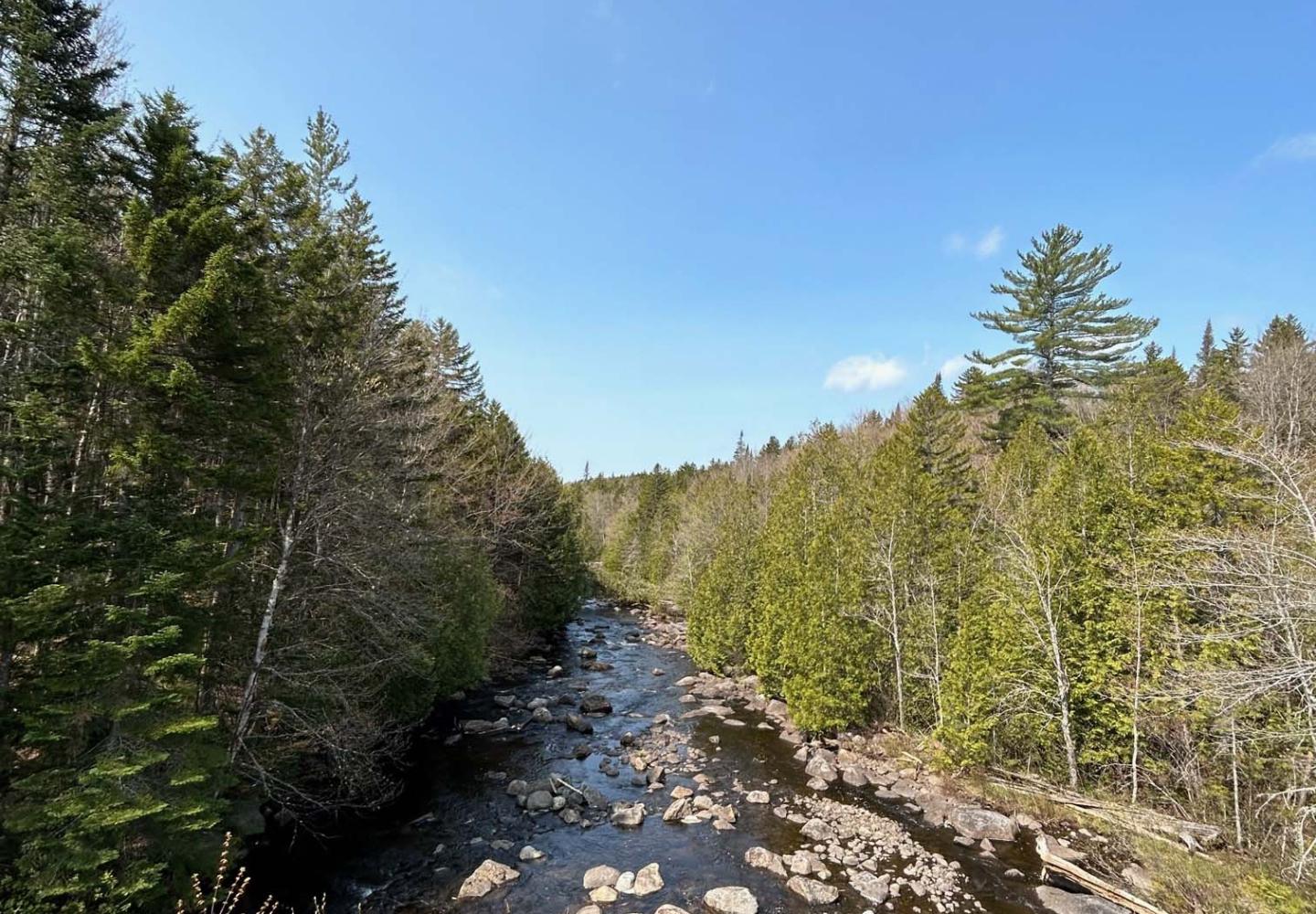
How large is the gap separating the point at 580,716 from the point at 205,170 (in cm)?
2077

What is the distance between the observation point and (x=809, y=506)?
3016 centimetres

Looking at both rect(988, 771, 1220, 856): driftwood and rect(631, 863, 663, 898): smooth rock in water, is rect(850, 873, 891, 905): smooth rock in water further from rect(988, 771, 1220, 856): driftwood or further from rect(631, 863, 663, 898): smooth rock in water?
rect(988, 771, 1220, 856): driftwood

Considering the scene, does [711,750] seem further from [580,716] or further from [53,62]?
[53,62]

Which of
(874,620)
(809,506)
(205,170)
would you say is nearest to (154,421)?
(205,170)

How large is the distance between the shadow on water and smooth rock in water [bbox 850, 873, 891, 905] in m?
0.24

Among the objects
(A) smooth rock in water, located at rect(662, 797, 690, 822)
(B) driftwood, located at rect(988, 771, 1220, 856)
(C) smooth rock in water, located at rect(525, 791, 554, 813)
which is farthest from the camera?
(C) smooth rock in water, located at rect(525, 791, 554, 813)

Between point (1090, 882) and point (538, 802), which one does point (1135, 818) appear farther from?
point (538, 802)

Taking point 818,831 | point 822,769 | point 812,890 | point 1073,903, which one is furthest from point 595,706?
point 1073,903

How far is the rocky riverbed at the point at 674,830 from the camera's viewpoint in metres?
11.7

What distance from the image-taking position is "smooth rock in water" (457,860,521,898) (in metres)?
11.5

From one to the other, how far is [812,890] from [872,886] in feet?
4.47

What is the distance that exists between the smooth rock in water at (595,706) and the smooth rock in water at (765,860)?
11.5 meters

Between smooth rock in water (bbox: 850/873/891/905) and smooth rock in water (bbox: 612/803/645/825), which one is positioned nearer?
smooth rock in water (bbox: 850/873/891/905)

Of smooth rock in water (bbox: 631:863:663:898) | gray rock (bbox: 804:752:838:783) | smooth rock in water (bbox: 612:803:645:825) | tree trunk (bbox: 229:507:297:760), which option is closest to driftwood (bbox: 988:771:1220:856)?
gray rock (bbox: 804:752:838:783)
